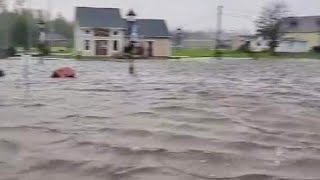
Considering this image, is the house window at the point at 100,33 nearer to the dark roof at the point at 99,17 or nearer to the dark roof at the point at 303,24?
the dark roof at the point at 99,17

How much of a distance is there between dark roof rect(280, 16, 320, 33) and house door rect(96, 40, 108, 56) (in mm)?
43698

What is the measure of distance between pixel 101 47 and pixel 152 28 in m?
9.38

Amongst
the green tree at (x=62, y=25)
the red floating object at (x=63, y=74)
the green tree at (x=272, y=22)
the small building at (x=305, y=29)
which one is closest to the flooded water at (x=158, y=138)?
the red floating object at (x=63, y=74)

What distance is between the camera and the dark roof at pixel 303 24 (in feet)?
331

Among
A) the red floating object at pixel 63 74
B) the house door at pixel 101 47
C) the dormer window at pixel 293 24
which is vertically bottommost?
the house door at pixel 101 47

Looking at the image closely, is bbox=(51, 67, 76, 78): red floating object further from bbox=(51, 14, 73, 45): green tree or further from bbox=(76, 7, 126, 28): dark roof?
bbox=(51, 14, 73, 45): green tree

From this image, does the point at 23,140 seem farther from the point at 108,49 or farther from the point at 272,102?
the point at 108,49

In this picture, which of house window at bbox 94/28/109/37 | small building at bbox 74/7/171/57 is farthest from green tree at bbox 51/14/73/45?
house window at bbox 94/28/109/37

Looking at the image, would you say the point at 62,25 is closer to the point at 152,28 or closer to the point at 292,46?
the point at 152,28

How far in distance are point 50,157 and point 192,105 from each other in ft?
20.5

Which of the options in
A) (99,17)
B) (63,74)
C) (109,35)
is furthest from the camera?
(99,17)

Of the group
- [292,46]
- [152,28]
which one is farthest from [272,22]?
[152,28]

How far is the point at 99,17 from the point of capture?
219 feet

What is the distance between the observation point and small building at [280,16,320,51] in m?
98.6
